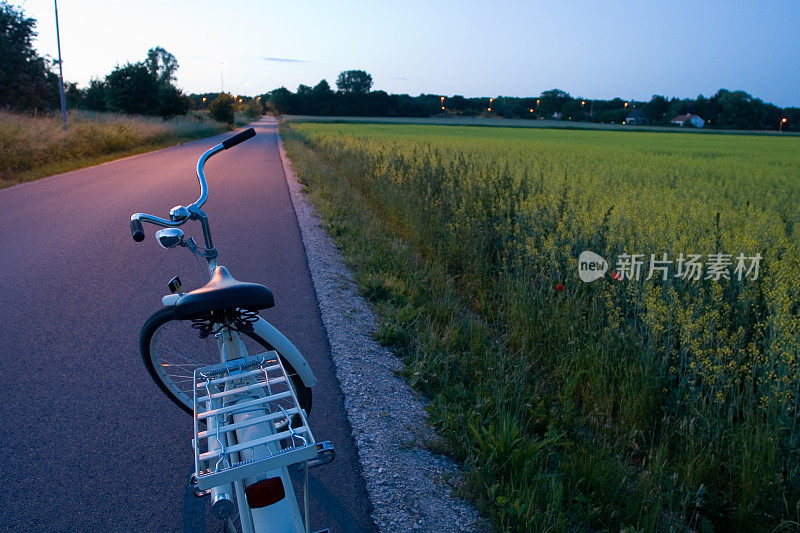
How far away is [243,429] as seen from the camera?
2.06 m

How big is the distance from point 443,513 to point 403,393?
1.26 m

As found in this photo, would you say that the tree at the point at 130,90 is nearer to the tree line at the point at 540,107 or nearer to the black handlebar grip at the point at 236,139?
the black handlebar grip at the point at 236,139

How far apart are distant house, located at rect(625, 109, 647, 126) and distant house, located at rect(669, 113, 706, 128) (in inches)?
182

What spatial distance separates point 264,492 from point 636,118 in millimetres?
109025

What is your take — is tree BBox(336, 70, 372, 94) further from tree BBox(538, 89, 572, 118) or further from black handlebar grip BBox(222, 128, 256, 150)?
black handlebar grip BBox(222, 128, 256, 150)

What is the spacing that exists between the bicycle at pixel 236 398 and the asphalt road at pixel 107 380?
1.05ft

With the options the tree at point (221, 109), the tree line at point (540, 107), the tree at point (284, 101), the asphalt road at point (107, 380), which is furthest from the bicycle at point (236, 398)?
the tree at point (284, 101)

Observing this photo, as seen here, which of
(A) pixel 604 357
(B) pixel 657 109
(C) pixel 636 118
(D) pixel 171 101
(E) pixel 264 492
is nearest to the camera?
(E) pixel 264 492

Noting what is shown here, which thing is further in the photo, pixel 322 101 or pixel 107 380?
pixel 322 101

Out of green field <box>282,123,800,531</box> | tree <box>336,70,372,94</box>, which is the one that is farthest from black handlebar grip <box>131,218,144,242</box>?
tree <box>336,70,372,94</box>

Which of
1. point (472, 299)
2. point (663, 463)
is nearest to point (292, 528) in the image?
point (663, 463)

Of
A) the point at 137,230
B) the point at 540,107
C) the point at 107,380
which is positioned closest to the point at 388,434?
the point at 137,230

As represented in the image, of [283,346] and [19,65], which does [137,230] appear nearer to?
[283,346]

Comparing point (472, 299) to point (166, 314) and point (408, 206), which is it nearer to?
point (408, 206)
